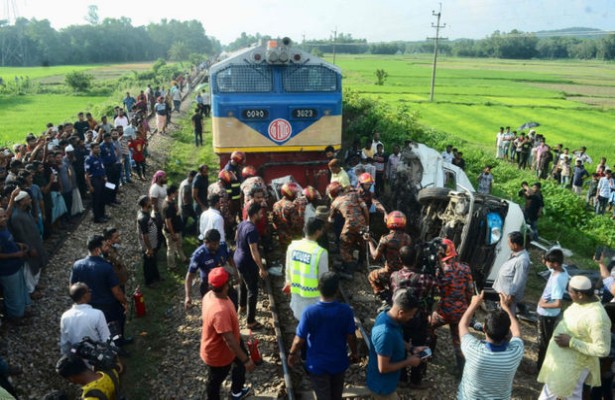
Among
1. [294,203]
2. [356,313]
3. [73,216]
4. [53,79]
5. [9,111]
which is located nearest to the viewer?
[356,313]

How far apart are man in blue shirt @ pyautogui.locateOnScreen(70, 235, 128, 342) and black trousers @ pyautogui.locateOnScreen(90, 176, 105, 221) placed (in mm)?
4806

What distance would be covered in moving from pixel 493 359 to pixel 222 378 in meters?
2.60

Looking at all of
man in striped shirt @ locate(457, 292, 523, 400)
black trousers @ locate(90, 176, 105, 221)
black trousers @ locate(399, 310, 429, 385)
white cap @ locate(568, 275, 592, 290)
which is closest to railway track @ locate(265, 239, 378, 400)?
black trousers @ locate(399, 310, 429, 385)

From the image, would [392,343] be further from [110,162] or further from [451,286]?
[110,162]

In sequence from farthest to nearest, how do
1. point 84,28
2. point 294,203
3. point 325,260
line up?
point 84,28
point 294,203
point 325,260

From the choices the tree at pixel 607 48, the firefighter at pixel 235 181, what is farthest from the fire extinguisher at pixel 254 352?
the tree at pixel 607 48

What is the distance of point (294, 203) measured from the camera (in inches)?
307

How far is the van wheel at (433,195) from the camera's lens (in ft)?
29.1

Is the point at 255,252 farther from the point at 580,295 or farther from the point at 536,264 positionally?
the point at 536,264

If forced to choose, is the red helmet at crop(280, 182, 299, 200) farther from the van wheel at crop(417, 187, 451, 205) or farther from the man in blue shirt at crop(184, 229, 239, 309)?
the van wheel at crop(417, 187, 451, 205)

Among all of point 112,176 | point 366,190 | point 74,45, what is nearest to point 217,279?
point 366,190

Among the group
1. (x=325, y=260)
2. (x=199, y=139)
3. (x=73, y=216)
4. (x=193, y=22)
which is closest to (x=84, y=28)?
(x=193, y=22)

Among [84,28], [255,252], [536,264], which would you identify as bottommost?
[536,264]

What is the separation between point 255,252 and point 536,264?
6.57 metres
